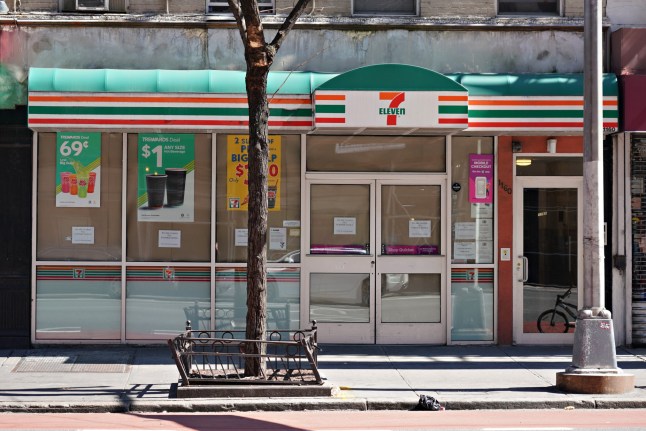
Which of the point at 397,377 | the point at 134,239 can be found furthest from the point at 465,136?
the point at 134,239

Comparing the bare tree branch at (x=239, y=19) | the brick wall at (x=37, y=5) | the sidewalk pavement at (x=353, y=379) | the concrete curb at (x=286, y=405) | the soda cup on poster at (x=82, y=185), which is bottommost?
the concrete curb at (x=286, y=405)

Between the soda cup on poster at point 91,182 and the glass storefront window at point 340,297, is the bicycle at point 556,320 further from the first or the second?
the soda cup on poster at point 91,182

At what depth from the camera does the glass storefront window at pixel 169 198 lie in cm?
1394

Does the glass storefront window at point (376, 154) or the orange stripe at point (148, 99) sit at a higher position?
the orange stripe at point (148, 99)

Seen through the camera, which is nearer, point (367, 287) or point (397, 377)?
point (397, 377)

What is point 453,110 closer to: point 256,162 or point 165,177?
point 256,162

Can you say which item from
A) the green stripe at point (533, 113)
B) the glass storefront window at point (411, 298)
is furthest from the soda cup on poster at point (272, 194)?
the green stripe at point (533, 113)

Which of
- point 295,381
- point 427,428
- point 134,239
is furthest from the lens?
point 134,239

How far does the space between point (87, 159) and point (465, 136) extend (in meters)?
5.68

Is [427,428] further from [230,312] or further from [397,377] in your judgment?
[230,312]

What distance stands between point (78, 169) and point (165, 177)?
1275 mm

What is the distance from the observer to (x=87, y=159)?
13.9m

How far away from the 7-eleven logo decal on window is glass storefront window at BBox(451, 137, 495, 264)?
1.69 meters

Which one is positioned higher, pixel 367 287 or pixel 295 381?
pixel 367 287
